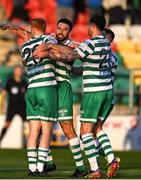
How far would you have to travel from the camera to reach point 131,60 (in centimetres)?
3456

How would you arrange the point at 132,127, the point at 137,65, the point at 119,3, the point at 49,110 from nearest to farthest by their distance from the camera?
the point at 49,110 → the point at 132,127 → the point at 137,65 → the point at 119,3

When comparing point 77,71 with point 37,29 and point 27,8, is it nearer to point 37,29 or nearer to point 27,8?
point 37,29

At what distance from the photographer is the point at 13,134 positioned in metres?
26.1

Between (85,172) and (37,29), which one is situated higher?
(37,29)

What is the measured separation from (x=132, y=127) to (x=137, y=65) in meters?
9.06

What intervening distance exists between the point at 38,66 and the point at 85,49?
0.76 m

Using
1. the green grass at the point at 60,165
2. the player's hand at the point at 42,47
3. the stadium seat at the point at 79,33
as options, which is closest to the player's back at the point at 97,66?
the player's hand at the point at 42,47

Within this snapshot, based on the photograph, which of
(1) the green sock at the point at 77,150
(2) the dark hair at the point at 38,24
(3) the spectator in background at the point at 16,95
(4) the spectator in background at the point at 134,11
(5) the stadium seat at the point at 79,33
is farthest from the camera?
(4) the spectator in background at the point at 134,11

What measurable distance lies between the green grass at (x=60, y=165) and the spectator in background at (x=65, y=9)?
11.3 metres

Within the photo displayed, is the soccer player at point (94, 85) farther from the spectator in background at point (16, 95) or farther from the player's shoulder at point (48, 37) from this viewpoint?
the spectator in background at point (16, 95)

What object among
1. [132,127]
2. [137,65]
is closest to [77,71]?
[132,127]

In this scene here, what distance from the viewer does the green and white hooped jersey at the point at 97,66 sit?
49.4 ft

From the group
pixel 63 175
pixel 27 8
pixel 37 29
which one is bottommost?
pixel 63 175

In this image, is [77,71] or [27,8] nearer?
[77,71]
